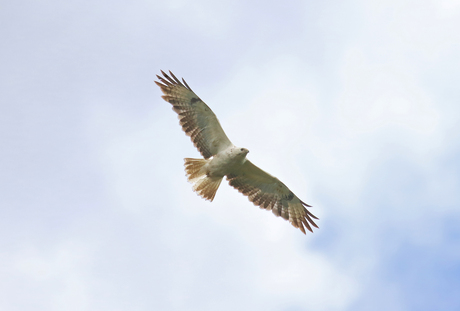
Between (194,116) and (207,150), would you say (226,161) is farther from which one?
(194,116)

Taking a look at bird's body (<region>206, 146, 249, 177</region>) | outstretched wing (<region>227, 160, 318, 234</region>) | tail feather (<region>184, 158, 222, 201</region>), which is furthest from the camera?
outstretched wing (<region>227, 160, 318, 234</region>)

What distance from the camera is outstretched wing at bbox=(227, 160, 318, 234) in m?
14.6

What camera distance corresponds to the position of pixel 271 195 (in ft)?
49.7

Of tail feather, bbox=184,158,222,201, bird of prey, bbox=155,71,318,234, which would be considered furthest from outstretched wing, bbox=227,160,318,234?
tail feather, bbox=184,158,222,201

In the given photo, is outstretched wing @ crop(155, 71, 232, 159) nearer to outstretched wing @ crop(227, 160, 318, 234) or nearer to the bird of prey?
the bird of prey

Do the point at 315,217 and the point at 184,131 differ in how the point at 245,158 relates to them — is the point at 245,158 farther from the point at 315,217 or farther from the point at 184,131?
the point at 315,217

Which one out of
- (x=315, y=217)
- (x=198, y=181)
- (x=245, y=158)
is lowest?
(x=198, y=181)

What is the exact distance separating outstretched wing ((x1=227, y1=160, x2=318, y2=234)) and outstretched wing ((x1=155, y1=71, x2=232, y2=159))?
1178 mm

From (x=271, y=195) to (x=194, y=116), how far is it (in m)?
3.26

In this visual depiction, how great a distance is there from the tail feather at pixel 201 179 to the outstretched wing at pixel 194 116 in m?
0.39

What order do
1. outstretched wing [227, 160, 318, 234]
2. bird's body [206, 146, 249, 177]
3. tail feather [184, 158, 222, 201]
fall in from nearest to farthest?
bird's body [206, 146, 249, 177] < tail feather [184, 158, 222, 201] < outstretched wing [227, 160, 318, 234]

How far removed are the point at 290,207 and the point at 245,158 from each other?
239 centimetres

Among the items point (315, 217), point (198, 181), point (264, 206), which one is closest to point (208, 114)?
point (198, 181)

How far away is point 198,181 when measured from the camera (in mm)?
14148
